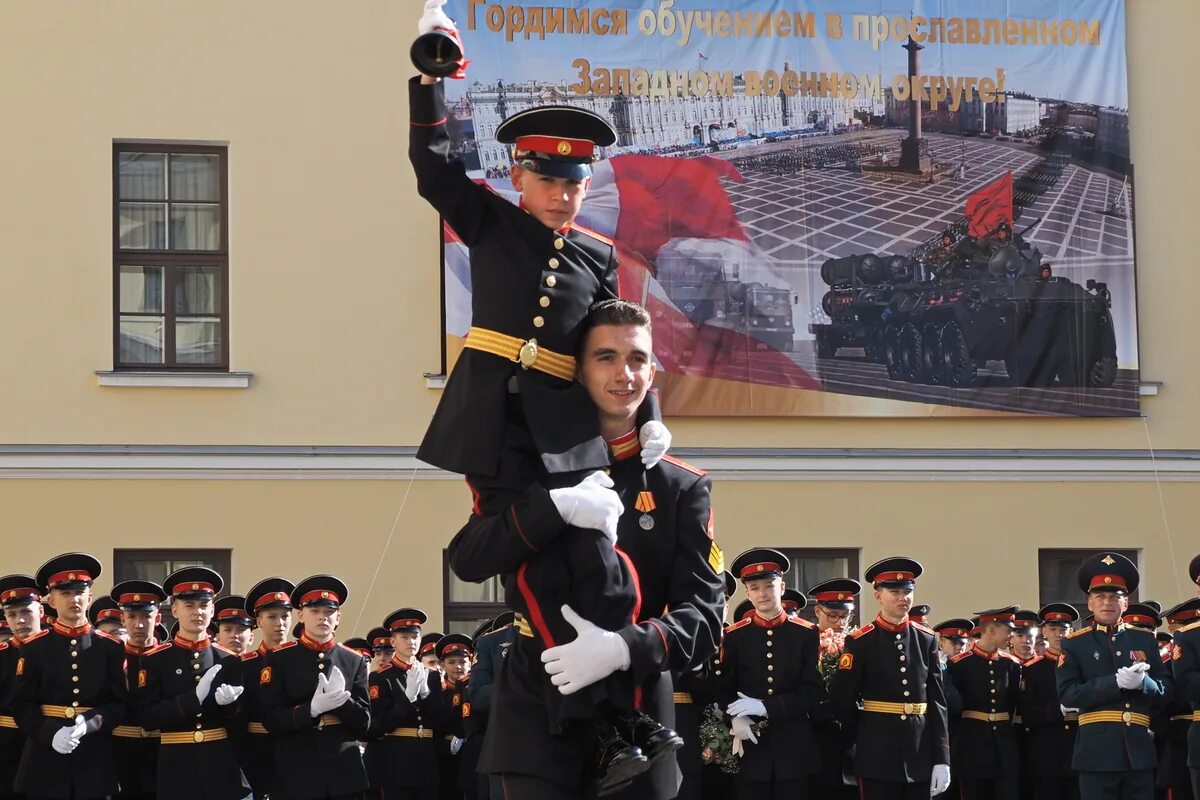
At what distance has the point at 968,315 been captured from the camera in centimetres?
1650

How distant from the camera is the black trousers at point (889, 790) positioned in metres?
11.6

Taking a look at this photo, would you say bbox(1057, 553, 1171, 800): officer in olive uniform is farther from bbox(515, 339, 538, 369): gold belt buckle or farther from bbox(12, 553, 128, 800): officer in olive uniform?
bbox(515, 339, 538, 369): gold belt buckle

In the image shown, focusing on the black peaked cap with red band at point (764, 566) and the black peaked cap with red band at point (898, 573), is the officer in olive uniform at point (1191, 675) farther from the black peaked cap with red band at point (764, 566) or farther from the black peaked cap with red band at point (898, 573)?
the black peaked cap with red band at point (764, 566)

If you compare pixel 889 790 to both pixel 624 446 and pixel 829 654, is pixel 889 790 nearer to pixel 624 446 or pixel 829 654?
pixel 829 654

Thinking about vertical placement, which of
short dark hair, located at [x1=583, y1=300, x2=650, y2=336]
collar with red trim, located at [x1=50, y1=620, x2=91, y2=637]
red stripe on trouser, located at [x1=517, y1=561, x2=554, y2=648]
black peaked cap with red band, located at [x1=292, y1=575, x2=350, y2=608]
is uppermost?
short dark hair, located at [x1=583, y1=300, x2=650, y2=336]

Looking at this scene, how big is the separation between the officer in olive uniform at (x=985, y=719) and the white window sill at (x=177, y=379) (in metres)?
6.53

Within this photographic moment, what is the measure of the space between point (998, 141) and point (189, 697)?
917cm

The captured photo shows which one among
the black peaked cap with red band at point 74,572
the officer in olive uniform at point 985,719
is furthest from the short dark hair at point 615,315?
the officer in olive uniform at point 985,719

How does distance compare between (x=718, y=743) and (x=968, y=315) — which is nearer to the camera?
(x=718, y=743)

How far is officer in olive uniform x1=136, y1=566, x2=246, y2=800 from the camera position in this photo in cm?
1115

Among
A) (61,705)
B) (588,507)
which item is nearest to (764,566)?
(61,705)

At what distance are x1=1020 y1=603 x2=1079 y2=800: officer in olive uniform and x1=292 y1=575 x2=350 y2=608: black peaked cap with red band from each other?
491 centimetres

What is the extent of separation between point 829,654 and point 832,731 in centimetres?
60

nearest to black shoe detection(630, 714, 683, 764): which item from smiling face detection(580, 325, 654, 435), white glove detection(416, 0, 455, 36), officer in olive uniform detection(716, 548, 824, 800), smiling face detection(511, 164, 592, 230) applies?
smiling face detection(580, 325, 654, 435)
